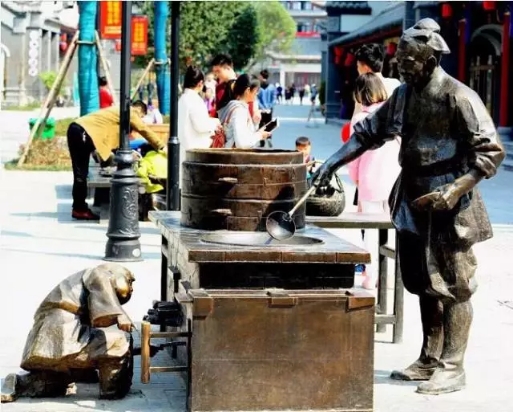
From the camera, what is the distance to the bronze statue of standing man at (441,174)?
6266 millimetres

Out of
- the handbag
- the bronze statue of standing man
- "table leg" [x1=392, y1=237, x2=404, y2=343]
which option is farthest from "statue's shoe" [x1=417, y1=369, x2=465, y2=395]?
the handbag

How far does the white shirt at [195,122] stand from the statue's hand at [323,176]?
4.69 m

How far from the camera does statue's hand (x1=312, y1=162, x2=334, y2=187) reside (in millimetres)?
6570

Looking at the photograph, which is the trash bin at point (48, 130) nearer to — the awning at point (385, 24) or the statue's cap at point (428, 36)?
the awning at point (385, 24)

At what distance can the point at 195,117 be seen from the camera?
11391 mm

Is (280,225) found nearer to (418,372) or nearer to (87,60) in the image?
(418,372)

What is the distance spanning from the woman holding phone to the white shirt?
1.08 metres

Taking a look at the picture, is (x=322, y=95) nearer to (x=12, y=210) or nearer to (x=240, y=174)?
(x=12, y=210)

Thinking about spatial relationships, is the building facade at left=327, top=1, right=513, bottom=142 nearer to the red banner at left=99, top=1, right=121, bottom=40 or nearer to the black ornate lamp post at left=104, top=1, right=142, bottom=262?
the red banner at left=99, top=1, right=121, bottom=40

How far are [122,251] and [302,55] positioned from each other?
12351cm

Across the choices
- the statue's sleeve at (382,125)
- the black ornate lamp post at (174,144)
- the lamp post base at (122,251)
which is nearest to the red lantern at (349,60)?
the black ornate lamp post at (174,144)

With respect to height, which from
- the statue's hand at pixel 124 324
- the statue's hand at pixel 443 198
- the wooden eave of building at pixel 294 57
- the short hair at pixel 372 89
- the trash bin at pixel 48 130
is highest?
the wooden eave of building at pixel 294 57

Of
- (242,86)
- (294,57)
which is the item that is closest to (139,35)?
(242,86)

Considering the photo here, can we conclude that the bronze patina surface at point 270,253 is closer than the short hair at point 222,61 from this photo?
Yes
